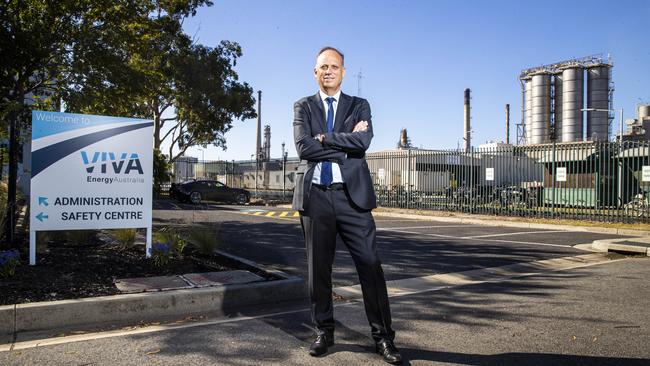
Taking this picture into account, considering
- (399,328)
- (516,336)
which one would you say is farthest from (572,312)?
(399,328)

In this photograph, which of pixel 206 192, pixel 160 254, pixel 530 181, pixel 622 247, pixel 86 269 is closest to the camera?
pixel 86 269

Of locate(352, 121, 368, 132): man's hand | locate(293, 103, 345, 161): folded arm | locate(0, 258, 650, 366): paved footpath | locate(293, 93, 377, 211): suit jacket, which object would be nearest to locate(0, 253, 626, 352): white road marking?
locate(0, 258, 650, 366): paved footpath

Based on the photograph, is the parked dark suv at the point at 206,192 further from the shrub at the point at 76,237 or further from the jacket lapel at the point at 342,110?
the jacket lapel at the point at 342,110

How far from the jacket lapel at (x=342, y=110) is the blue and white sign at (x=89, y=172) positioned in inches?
153

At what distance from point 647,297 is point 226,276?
15.1 feet

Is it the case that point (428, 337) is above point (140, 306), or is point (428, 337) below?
below

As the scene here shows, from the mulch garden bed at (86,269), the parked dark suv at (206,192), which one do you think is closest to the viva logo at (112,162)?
the mulch garden bed at (86,269)

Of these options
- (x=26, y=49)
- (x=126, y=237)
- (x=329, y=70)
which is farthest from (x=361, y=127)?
(x=26, y=49)

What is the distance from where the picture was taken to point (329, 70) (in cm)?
350

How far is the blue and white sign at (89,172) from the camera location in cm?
585

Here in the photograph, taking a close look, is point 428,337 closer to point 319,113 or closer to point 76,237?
point 319,113

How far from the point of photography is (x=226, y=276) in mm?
5461

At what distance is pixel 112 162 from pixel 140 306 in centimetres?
267

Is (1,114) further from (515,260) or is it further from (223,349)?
(515,260)
